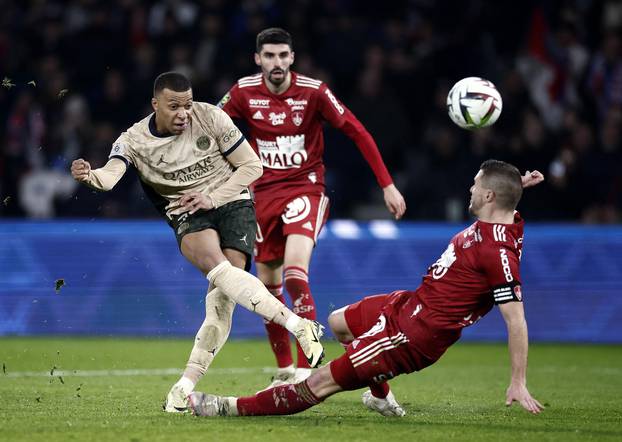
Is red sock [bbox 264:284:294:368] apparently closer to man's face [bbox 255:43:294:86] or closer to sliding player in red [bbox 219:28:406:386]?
sliding player in red [bbox 219:28:406:386]

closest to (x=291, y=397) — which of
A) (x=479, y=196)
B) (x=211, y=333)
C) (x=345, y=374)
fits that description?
(x=345, y=374)

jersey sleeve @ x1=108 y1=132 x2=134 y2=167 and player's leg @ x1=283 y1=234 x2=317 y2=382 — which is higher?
jersey sleeve @ x1=108 y1=132 x2=134 y2=167

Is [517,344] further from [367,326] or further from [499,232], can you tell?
[367,326]

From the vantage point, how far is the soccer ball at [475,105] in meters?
8.11

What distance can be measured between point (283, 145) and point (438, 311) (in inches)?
112

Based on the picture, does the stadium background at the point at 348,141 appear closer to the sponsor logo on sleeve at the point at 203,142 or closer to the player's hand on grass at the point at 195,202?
the sponsor logo on sleeve at the point at 203,142

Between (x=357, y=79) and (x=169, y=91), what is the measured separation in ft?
26.7

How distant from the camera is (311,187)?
8.96 meters

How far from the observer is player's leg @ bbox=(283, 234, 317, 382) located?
8.48 m

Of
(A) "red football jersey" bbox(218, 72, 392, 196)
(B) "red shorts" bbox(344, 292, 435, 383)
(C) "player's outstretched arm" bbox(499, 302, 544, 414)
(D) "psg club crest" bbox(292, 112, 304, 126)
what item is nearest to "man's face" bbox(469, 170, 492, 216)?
(C) "player's outstretched arm" bbox(499, 302, 544, 414)

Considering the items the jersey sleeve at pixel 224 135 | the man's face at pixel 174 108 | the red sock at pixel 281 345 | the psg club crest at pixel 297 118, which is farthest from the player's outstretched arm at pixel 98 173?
the red sock at pixel 281 345

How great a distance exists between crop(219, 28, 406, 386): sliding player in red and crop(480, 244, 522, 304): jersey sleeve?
A: 95.7 inches

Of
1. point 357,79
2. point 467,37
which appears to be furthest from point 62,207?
point 467,37

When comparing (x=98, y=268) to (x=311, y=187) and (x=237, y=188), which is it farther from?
(x=237, y=188)
